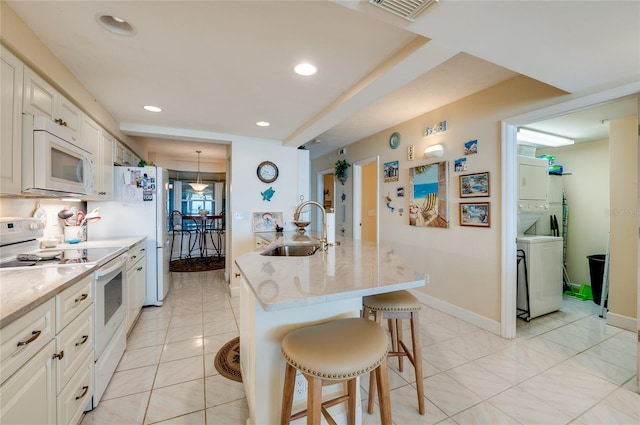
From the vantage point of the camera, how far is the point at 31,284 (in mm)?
1217

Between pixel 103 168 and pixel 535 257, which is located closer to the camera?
pixel 103 168

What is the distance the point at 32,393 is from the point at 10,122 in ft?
4.50

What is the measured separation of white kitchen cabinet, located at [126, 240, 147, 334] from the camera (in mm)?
2510

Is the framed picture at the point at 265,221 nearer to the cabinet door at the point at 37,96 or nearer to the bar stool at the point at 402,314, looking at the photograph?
the cabinet door at the point at 37,96

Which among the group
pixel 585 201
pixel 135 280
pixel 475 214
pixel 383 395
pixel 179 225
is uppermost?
pixel 585 201

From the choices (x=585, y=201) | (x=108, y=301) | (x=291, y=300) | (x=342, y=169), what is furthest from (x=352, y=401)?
(x=585, y=201)

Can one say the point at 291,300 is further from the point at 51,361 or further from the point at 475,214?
the point at 475,214

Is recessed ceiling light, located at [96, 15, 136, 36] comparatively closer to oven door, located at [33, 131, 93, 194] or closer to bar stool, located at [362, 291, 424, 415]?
oven door, located at [33, 131, 93, 194]

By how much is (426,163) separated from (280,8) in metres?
2.48

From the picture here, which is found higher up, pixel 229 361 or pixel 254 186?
pixel 254 186

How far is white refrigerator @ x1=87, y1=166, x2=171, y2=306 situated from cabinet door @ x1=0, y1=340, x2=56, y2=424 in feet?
7.57

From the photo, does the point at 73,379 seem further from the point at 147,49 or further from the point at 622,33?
the point at 622,33

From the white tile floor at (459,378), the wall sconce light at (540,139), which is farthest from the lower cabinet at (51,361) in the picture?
the wall sconce light at (540,139)

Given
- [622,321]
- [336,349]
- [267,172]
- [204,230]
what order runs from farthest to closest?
[204,230]
[267,172]
[622,321]
[336,349]
